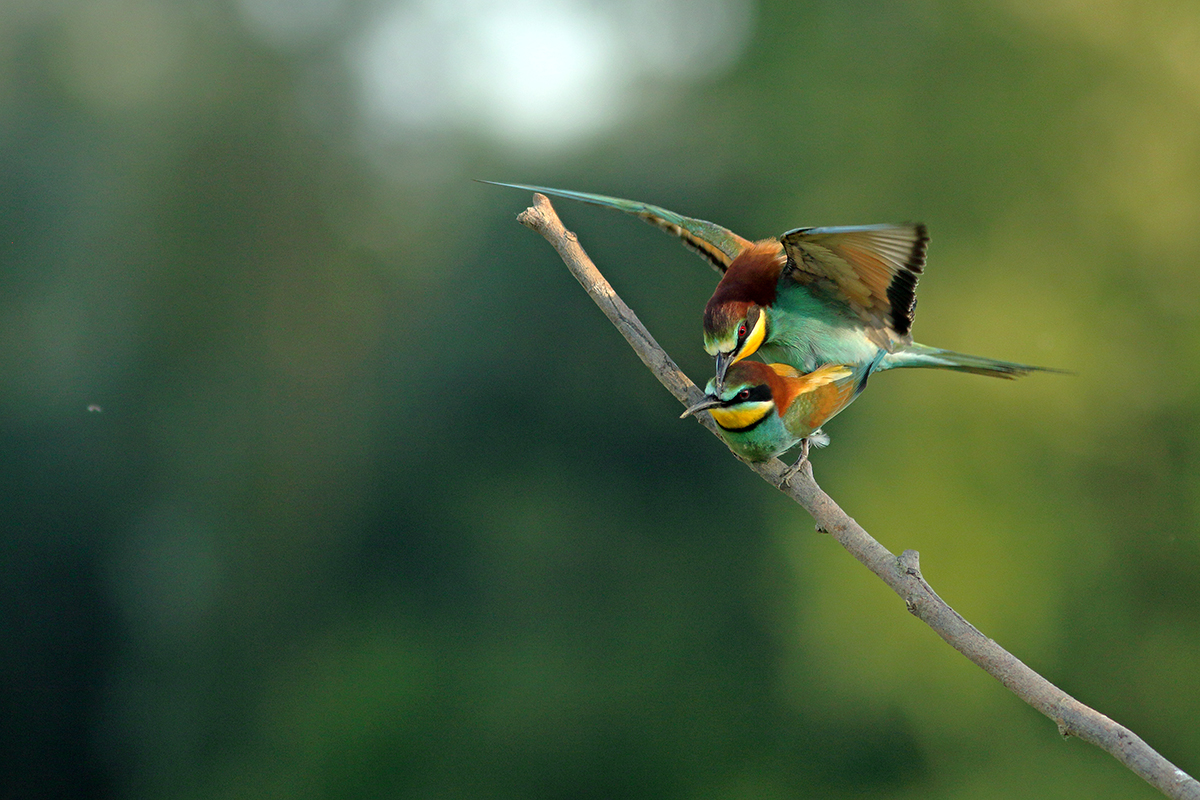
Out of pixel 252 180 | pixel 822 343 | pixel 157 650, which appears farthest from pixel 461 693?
pixel 822 343

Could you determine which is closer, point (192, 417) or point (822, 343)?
point (822, 343)

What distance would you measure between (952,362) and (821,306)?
26 cm

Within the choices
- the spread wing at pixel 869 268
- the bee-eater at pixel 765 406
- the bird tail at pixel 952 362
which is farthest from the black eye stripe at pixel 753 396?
the bird tail at pixel 952 362

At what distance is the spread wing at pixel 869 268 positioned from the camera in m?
1.43

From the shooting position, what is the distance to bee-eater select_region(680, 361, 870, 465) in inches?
56.5

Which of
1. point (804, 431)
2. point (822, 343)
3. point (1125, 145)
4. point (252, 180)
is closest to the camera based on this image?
point (804, 431)

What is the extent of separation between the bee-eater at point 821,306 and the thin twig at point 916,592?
8 cm

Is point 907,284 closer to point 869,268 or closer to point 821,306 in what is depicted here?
point 869,268

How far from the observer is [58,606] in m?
6.41

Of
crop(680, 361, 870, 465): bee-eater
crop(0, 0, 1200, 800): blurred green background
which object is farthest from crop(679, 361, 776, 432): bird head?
crop(0, 0, 1200, 800): blurred green background

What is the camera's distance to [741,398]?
1433mm

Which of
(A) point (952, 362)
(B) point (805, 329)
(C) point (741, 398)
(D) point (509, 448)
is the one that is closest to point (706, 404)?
(C) point (741, 398)

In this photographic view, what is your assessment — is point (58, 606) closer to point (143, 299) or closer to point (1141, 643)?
point (143, 299)

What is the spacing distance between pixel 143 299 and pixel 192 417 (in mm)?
937
